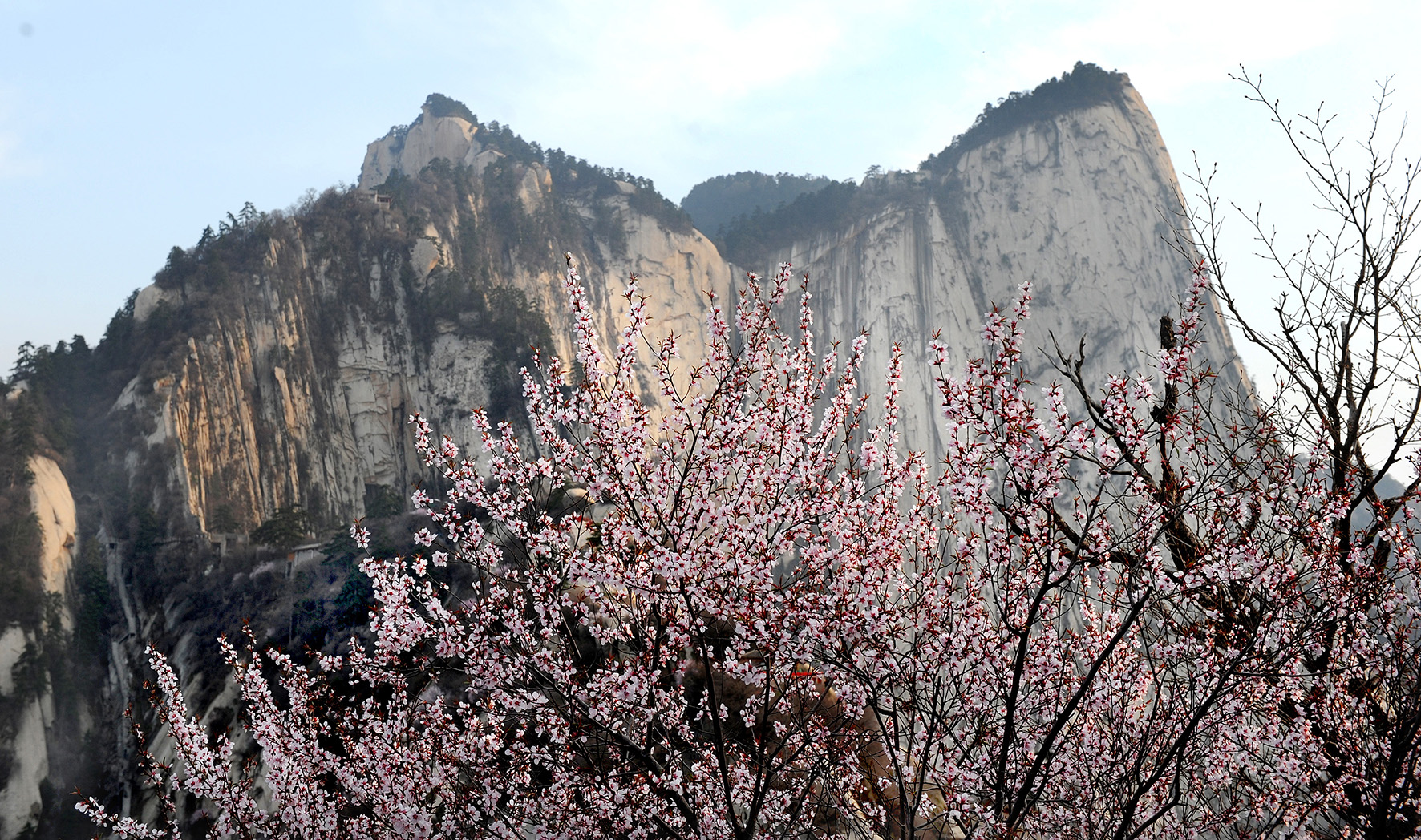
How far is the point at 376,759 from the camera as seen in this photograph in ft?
33.2

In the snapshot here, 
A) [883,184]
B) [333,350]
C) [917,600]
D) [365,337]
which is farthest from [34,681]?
[883,184]

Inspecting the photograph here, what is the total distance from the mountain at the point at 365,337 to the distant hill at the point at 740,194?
23823mm

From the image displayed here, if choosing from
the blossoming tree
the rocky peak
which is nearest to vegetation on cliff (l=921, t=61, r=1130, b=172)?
the rocky peak

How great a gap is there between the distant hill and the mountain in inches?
938

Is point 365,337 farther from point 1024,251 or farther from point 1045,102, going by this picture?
point 1045,102

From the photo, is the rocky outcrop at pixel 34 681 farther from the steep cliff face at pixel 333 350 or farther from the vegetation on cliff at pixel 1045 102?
the vegetation on cliff at pixel 1045 102

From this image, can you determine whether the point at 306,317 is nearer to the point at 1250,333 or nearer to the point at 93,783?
the point at 93,783

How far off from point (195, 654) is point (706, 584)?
31.5 meters

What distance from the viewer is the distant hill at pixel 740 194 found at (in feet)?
290

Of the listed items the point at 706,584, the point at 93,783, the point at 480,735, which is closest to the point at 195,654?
the point at 93,783

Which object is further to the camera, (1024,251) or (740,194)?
(740,194)

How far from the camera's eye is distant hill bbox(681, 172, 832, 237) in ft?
290

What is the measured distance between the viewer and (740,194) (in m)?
91.4

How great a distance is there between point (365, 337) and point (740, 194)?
55.7 meters
